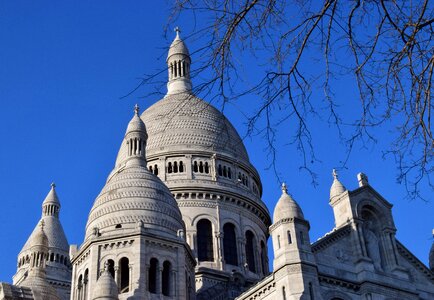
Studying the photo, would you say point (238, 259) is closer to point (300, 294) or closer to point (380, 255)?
point (380, 255)

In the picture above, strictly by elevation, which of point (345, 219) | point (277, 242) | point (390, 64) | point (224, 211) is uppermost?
point (224, 211)

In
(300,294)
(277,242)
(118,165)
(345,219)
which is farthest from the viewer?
(118,165)

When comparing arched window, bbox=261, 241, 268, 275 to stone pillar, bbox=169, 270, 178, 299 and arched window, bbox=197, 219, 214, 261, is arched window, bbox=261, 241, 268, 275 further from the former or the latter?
stone pillar, bbox=169, 270, 178, 299

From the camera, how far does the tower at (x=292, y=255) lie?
29078 mm

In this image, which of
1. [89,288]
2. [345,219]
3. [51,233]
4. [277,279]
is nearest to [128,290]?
[89,288]

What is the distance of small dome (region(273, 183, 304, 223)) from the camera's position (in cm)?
3112

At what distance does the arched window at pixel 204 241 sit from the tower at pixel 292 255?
14626mm

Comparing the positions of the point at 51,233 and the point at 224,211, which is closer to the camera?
the point at 224,211

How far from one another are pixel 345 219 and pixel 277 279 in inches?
225

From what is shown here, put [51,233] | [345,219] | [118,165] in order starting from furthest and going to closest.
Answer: [51,233] → [118,165] → [345,219]

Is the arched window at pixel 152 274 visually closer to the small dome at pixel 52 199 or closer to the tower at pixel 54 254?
the tower at pixel 54 254

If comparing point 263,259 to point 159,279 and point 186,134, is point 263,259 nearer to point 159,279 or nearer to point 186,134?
point 186,134

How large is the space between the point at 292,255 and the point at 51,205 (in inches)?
1441

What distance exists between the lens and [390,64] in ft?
28.1
